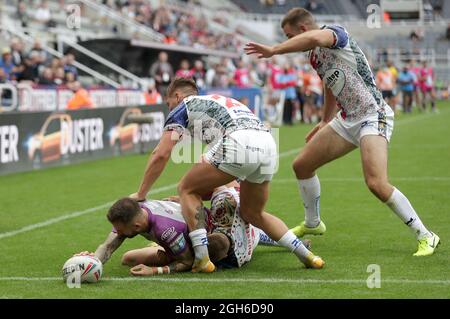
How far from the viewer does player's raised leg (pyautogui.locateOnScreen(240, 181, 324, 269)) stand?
26.0ft

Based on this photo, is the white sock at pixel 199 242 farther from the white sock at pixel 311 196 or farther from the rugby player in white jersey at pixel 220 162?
the white sock at pixel 311 196

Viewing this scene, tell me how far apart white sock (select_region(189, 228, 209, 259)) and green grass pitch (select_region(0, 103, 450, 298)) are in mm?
183

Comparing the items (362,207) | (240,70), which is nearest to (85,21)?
(240,70)

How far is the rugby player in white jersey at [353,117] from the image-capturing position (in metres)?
8.45

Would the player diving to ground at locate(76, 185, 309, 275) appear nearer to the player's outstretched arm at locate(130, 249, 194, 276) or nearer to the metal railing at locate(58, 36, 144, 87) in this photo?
the player's outstretched arm at locate(130, 249, 194, 276)

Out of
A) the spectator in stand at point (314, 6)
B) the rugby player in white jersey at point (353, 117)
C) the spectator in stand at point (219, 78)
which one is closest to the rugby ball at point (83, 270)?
the rugby player in white jersey at point (353, 117)

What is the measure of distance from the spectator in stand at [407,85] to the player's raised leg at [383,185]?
103 ft

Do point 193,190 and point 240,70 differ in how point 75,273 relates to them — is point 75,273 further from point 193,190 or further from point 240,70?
point 240,70

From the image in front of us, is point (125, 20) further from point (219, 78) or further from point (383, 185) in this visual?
point (383, 185)

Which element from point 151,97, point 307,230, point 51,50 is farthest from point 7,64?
point 307,230

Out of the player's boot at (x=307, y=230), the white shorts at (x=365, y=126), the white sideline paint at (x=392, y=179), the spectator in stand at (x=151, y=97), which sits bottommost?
the white sideline paint at (x=392, y=179)

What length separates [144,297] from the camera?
23.0 ft

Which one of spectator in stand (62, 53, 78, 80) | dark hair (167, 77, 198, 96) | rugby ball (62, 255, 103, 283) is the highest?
dark hair (167, 77, 198, 96)

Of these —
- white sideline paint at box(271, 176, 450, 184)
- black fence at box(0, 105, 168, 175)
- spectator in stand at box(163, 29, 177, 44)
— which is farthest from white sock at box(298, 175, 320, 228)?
spectator in stand at box(163, 29, 177, 44)
